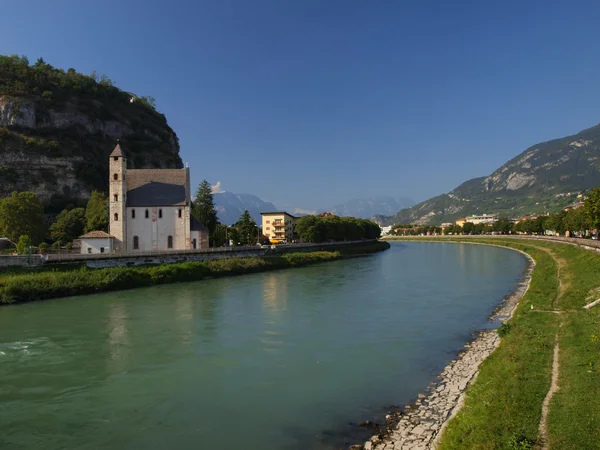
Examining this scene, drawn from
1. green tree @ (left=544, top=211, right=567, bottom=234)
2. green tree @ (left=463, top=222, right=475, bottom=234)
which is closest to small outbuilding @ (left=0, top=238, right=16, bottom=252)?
green tree @ (left=544, top=211, right=567, bottom=234)

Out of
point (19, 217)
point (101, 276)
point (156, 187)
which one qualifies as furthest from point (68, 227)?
point (101, 276)

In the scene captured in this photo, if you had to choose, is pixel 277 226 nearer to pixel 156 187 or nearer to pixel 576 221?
pixel 156 187

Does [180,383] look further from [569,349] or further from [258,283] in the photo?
[258,283]

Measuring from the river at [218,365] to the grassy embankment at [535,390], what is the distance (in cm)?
249

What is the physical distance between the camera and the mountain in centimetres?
9038

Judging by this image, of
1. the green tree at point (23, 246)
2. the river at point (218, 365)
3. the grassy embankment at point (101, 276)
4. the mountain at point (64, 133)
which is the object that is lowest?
the river at point (218, 365)

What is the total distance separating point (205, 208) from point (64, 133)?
154 feet

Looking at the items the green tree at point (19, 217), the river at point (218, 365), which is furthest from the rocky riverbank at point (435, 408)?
the green tree at point (19, 217)

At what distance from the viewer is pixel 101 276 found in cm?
4303

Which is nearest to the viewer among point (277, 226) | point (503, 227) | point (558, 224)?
point (558, 224)

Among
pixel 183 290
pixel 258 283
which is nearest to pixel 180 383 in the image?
pixel 183 290

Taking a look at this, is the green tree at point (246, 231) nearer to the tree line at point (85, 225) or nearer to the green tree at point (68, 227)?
the tree line at point (85, 225)

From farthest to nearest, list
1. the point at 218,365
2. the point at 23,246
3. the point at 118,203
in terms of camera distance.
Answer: the point at 118,203, the point at 23,246, the point at 218,365

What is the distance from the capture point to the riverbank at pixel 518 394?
31.9 feet
